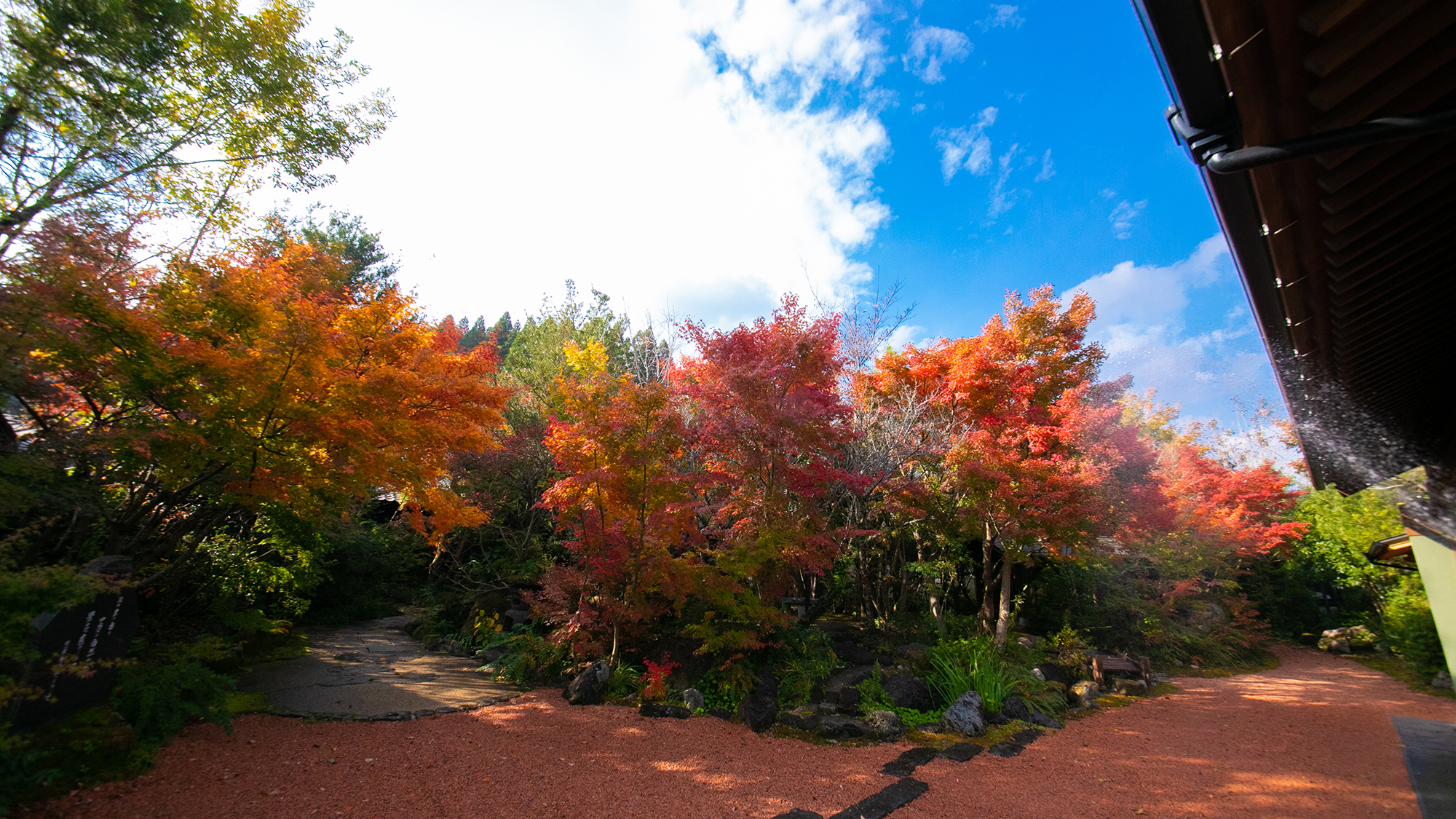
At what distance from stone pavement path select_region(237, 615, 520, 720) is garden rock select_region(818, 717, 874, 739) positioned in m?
3.78

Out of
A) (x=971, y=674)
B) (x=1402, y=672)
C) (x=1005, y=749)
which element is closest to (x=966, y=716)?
(x=1005, y=749)

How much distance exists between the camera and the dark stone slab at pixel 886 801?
4.03m

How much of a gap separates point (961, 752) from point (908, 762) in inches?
25.6

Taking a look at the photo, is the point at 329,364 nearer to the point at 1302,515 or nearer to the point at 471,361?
the point at 471,361

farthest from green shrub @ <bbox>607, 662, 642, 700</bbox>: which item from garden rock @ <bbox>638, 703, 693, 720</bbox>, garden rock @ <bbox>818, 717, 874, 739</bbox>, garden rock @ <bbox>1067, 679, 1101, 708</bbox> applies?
garden rock @ <bbox>1067, 679, 1101, 708</bbox>

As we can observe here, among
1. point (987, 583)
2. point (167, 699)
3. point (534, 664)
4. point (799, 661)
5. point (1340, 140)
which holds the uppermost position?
point (1340, 140)

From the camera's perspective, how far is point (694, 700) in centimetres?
630

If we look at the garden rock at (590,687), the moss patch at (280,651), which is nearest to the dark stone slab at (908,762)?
the garden rock at (590,687)

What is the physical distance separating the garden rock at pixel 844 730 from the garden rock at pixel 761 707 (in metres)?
0.58

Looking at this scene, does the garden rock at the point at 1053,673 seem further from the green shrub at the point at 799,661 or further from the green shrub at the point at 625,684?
the green shrub at the point at 625,684

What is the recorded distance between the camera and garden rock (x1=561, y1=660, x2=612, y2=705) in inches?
250

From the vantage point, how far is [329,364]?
5.20 metres

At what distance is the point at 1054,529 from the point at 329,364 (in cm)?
912

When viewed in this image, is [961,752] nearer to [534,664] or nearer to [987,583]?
[987,583]
